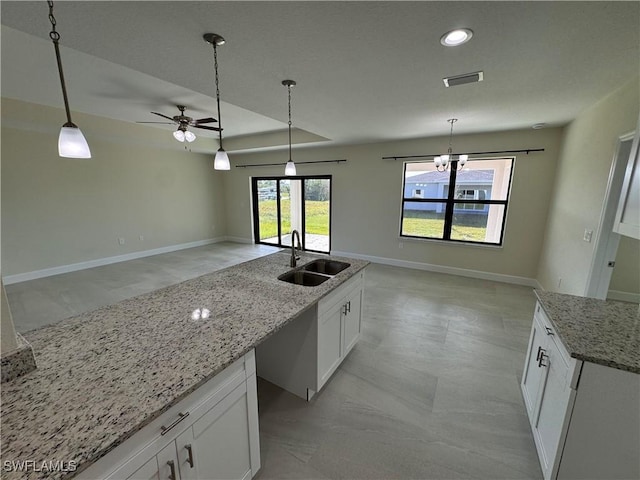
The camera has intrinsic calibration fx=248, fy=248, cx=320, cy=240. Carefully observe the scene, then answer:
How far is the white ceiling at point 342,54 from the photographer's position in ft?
4.64

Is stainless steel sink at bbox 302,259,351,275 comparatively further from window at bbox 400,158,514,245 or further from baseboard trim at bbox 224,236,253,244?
baseboard trim at bbox 224,236,253,244

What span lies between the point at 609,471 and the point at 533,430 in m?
0.47

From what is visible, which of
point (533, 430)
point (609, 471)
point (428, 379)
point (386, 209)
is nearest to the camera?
point (609, 471)

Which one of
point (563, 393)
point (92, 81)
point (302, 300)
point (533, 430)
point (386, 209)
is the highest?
point (92, 81)

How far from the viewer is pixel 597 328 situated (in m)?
1.34

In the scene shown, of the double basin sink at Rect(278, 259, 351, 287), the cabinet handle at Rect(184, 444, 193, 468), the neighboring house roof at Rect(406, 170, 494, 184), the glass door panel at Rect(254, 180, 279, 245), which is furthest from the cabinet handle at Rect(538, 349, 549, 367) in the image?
the glass door panel at Rect(254, 180, 279, 245)

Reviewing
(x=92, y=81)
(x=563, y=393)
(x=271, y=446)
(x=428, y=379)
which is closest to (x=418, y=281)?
(x=428, y=379)

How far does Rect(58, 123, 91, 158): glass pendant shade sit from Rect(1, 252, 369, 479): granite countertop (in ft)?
2.88

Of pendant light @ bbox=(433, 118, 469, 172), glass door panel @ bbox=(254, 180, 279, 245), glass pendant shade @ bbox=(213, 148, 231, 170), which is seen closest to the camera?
glass pendant shade @ bbox=(213, 148, 231, 170)

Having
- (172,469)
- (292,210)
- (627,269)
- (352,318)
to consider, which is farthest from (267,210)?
(627,269)

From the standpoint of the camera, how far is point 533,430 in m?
1.60

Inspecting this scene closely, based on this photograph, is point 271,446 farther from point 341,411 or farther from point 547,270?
point 547,270

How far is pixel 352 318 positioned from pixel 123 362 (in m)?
1.74

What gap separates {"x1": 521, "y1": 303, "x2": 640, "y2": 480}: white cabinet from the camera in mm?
1100
